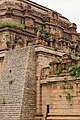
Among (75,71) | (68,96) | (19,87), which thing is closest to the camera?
(68,96)

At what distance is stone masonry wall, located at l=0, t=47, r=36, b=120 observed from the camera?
68.2 feet

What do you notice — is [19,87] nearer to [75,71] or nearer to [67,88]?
[67,88]

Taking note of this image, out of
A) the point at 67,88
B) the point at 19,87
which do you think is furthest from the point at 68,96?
the point at 19,87

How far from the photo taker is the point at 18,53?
22594 mm

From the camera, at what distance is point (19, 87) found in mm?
21344

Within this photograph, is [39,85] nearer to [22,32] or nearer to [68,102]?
[68,102]

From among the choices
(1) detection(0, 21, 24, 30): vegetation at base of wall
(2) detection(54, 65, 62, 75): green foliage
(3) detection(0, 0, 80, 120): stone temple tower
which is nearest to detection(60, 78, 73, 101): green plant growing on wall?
(3) detection(0, 0, 80, 120): stone temple tower

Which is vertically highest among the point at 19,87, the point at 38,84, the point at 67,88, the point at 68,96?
the point at 38,84

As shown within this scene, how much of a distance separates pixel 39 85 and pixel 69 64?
7.61 ft

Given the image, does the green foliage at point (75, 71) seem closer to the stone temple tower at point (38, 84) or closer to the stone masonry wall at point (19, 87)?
the stone temple tower at point (38, 84)

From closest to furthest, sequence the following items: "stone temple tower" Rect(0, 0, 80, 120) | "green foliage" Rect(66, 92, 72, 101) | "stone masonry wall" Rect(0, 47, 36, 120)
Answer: "green foliage" Rect(66, 92, 72, 101), "stone temple tower" Rect(0, 0, 80, 120), "stone masonry wall" Rect(0, 47, 36, 120)

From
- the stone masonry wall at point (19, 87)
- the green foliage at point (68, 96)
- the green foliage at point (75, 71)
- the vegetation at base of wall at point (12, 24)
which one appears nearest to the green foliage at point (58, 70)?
the green foliage at point (75, 71)

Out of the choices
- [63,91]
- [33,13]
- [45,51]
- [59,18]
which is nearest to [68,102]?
[63,91]

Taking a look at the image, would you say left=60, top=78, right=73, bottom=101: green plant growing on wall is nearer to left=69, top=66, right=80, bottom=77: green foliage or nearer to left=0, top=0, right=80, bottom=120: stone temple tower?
left=0, top=0, right=80, bottom=120: stone temple tower
